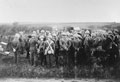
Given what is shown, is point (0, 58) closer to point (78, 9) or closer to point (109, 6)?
point (78, 9)

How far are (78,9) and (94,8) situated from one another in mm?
549

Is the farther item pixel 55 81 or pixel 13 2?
pixel 13 2

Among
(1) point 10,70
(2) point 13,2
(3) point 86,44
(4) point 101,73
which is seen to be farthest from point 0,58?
(4) point 101,73

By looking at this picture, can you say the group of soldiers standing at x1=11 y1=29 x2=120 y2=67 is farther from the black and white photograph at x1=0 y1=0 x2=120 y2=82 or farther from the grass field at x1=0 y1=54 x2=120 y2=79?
the grass field at x1=0 y1=54 x2=120 y2=79

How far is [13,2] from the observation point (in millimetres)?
6820

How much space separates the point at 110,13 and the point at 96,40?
1.04 m

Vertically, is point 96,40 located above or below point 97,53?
above

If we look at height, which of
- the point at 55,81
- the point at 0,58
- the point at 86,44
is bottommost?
the point at 55,81

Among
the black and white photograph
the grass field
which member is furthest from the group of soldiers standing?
the grass field

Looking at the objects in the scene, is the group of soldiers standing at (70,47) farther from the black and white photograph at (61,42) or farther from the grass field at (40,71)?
the grass field at (40,71)

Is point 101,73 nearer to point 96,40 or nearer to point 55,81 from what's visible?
point 96,40

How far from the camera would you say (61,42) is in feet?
21.4

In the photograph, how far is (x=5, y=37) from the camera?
6.73 metres

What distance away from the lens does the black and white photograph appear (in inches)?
252
